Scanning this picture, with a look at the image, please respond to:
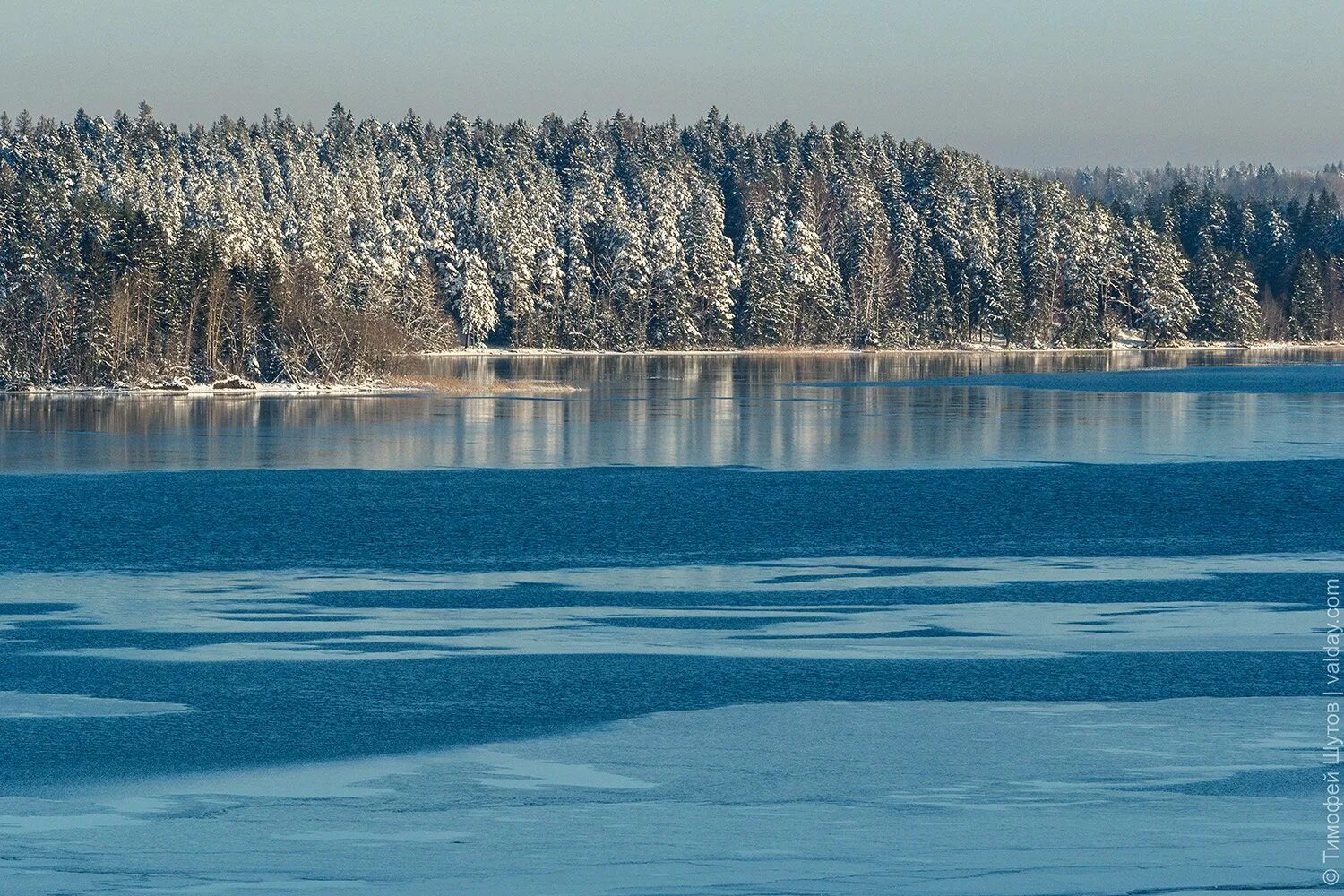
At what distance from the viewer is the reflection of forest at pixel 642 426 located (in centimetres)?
4169

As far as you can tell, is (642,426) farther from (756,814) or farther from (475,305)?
(475,305)

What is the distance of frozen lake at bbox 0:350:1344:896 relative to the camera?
34.6ft

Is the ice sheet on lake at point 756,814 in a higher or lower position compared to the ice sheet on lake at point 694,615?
lower

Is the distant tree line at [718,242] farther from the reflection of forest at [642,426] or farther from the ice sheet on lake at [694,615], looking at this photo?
the ice sheet on lake at [694,615]

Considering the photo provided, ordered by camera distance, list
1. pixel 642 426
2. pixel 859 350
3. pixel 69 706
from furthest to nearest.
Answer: pixel 859 350 → pixel 642 426 → pixel 69 706

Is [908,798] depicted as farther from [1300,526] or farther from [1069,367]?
[1069,367]

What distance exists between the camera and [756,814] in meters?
11.4

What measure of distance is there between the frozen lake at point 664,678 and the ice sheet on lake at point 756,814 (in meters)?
0.04

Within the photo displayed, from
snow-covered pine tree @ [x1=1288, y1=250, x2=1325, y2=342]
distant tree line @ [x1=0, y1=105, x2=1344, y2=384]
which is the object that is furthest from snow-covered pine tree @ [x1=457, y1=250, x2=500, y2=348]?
snow-covered pine tree @ [x1=1288, y1=250, x2=1325, y2=342]

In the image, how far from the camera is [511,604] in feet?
66.3

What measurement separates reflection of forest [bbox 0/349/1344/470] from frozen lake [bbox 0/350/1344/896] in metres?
3.67

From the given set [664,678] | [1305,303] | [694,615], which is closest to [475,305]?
[1305,303]

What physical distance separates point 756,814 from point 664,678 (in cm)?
429

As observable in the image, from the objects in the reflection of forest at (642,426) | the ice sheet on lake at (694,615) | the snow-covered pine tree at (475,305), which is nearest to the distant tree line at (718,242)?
the snow-covered pine tree at (475,305)
